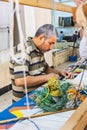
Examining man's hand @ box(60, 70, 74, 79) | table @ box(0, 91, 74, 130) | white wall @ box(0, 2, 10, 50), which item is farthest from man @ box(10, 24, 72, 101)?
white wall @ box(0, 2, 10, 50)

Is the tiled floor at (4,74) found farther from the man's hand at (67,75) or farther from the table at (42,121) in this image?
the table at (42,121)

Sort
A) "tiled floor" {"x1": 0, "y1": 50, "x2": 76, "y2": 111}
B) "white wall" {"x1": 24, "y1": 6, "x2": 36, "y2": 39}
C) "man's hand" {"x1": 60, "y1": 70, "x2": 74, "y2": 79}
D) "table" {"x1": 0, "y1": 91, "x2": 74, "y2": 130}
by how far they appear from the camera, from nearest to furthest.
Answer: "table" {"x1": 0, "y1": 91, "x2": 74, "y2": 130}
"man's hand" {"x1": 60, "y1": 70, "x2": 74, "y2": 79}
"tiled floor" {"x1": 0, "y1": 50, "x2": 76, "y2": 111}
"white wall" {"x1": 24, "y1": 6, "x2": 36, "y2": 39}

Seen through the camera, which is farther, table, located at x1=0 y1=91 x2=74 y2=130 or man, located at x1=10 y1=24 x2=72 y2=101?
man, located at x1=10 y1=24 x2=72 y2=101

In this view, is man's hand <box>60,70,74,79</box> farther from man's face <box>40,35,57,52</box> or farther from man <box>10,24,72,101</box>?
man's face <box>40,35,57,52</box>

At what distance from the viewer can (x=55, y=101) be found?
1412 mm

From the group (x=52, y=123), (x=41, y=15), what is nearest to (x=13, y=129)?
(x=52, y=123)

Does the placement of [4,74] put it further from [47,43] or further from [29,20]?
[47,43]

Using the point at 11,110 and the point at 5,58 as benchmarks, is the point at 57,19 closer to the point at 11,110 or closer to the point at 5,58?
the point at 5,58

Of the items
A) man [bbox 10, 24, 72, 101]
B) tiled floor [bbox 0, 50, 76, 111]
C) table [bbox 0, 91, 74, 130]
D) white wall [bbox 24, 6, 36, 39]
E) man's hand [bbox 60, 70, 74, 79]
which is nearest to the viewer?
table [bbox 0, 91, 74, 130]

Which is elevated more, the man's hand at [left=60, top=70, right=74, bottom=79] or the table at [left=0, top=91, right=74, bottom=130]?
the man's hand at [left=60, top=70, right=74, bottom=79]

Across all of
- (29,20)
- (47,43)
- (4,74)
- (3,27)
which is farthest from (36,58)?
(29,20)

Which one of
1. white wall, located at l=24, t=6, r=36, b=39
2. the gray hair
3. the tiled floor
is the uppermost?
white wall, located at l=24, t=6, r=36, b=39

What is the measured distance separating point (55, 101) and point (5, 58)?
287 cm

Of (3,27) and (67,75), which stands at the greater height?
(3,27)
